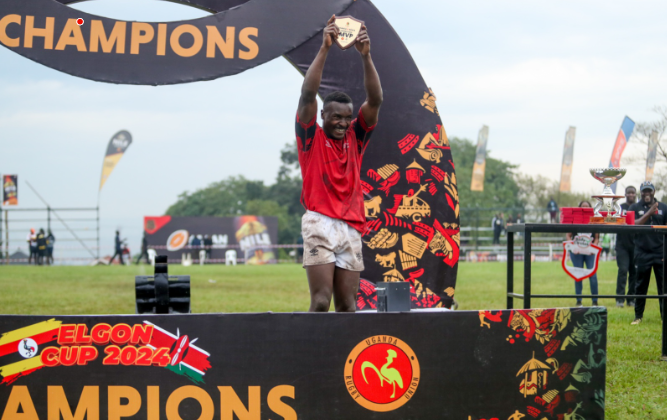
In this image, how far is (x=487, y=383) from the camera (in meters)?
2.87

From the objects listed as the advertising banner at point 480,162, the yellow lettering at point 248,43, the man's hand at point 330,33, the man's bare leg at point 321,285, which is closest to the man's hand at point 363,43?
the man's hand at point 330,33

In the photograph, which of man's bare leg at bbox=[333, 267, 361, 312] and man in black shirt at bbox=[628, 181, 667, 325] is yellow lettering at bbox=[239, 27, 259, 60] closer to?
man's bare leg at bbox=[333, 267, 361, 312]

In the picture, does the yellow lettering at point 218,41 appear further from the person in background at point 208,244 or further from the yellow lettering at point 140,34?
the person in background at point 208,244

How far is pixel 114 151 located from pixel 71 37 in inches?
843

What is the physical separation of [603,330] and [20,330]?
2.73 m

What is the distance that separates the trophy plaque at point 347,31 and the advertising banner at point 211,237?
2487 cm

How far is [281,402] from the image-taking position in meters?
2.77

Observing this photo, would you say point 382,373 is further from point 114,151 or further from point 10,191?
point 10,191

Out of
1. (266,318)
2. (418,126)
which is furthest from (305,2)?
(266,318)

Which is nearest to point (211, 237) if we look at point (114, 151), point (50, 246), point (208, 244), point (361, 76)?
point (208, 244)

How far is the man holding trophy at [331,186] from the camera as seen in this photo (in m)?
3.35

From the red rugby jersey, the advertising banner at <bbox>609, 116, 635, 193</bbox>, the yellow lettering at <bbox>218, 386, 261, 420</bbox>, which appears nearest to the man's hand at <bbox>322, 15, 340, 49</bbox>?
the red rugby jersey

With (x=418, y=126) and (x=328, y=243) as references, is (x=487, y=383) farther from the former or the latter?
(x=418, y=126)

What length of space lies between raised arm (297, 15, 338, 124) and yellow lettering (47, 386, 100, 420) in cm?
176
